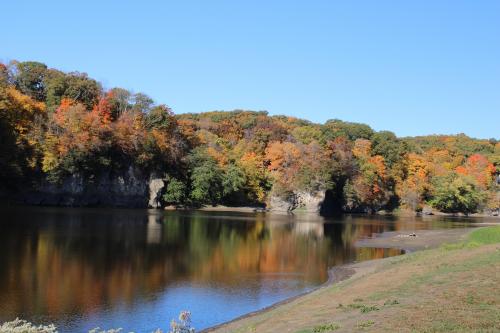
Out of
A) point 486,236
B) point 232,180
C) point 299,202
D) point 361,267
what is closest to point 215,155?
point 232,180

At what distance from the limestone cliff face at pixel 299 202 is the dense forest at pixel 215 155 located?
1006 millimetres

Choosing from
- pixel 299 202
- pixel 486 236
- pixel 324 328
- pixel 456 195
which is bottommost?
pixel 324 328

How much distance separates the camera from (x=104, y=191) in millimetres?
95562

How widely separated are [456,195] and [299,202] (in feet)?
152

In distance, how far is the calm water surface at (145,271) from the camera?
2009 cm

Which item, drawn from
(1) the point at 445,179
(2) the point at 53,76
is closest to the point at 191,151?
(2) the point at 53,76

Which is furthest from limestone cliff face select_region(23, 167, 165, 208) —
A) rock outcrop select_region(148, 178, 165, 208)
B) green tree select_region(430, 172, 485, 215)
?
green tree select_region(430, 172, 485, 215)

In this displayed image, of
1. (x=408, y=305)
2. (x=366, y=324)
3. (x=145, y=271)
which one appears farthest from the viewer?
(x=145, y=271)

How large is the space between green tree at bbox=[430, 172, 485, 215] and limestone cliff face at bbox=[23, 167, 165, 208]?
77086mm

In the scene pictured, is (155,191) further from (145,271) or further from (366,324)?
(366,324)

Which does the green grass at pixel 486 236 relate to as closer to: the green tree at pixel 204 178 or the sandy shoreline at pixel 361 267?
the sandy shoreline at pixel 361 267

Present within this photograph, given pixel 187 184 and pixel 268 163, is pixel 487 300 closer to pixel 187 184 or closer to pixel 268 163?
pixel 187 184

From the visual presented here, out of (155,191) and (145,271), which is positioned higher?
(155,191)

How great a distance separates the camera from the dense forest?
85.6m
